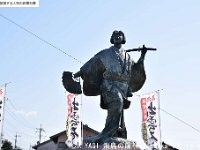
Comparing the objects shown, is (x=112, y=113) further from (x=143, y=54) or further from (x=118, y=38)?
(x=118, y=38)

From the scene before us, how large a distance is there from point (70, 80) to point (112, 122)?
1.49 meters

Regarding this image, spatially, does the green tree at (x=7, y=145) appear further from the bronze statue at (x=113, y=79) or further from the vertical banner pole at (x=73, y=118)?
the bronze statue at (x=113, y=79)

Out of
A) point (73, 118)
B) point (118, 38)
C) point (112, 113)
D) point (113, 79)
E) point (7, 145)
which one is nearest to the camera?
point (112, 113)

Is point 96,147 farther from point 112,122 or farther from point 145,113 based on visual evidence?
point 145,113

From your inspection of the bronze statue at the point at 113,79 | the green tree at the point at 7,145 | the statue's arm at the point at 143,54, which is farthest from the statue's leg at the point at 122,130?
the green tree at the point at 7,145

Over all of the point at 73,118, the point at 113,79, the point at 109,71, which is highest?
the point at 73,118

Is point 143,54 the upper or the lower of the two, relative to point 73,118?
lower

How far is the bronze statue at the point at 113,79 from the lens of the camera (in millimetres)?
9164

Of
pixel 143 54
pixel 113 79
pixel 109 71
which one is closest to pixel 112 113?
pixel 113 79

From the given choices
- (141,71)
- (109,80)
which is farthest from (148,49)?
(109,80)

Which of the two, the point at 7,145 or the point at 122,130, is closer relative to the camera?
the point at 122,130

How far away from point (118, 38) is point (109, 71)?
3.18 feet

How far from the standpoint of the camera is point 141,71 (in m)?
10.1

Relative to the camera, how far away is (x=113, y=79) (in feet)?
31.0
